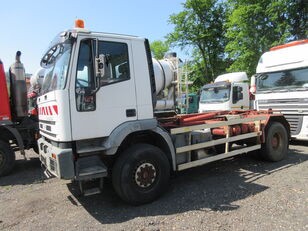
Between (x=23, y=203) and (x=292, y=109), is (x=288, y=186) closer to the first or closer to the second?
(x=292, y=109)

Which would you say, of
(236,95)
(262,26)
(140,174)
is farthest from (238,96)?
(262,26)

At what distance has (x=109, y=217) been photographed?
336cm

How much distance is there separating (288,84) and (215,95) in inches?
139

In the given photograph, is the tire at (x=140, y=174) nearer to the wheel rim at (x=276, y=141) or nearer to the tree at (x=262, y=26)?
the wheel rim at (x=276, y=141)

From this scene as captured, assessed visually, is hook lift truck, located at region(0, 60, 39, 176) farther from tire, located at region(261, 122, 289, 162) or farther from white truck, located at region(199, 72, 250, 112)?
white truck, located at region(199, 72, 250, 112)

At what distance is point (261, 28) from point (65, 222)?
17.5 m

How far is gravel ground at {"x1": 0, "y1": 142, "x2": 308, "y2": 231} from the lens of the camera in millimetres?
3115

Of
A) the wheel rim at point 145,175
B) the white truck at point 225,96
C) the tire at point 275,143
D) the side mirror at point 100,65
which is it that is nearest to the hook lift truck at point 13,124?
the wheel rim at point 145,175

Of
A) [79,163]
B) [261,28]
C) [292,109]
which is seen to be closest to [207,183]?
[79,163]

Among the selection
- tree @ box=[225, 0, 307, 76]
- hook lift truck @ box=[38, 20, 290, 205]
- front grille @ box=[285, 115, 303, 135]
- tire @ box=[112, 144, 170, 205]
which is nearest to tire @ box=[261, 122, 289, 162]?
front grille @ box=[285, 115, 303, 135]

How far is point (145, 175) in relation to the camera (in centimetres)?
363

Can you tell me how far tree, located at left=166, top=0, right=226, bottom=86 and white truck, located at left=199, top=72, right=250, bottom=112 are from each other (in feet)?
48.5

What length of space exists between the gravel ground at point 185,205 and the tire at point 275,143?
49cm

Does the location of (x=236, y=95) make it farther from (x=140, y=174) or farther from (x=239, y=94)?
(x=140, y=174)
